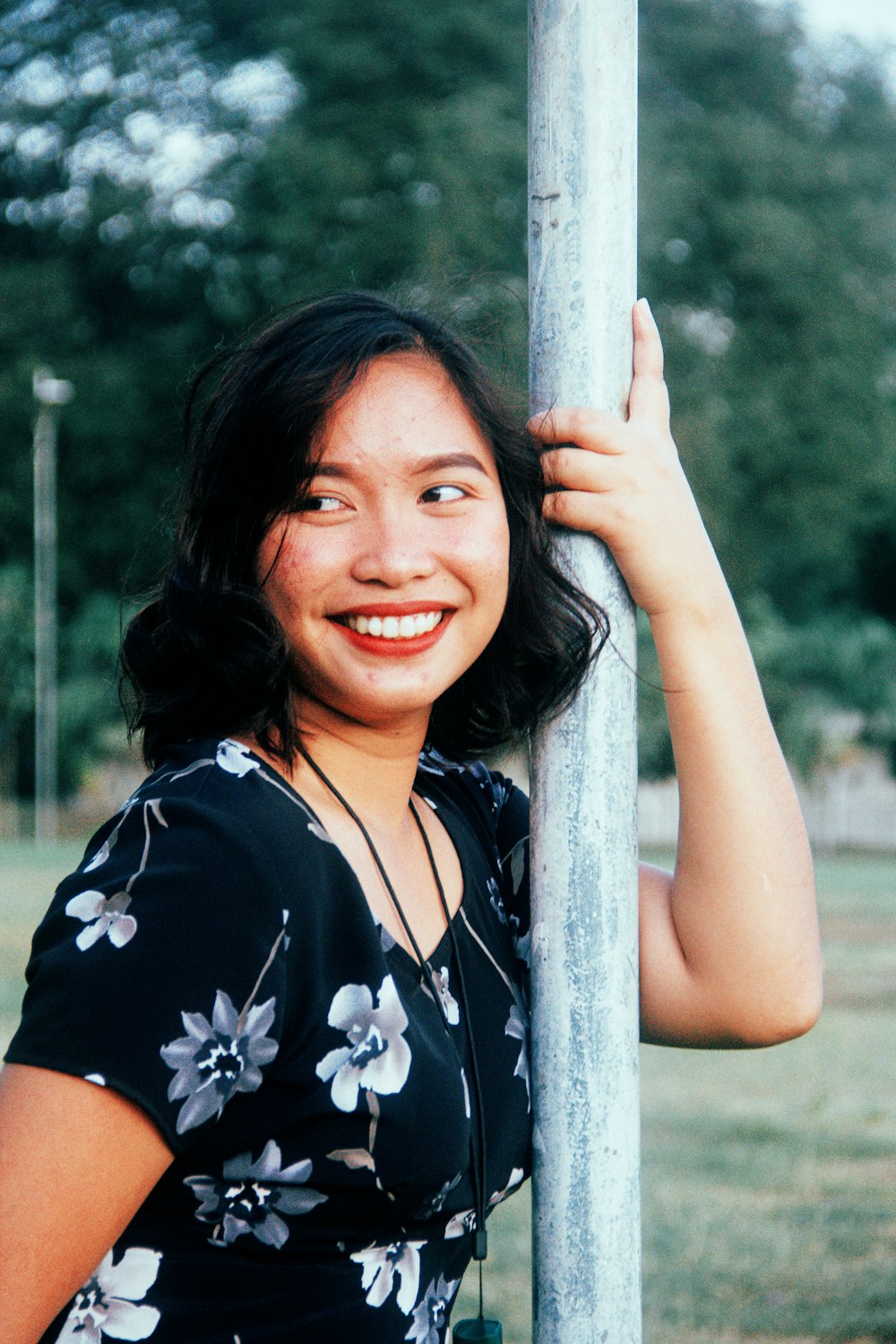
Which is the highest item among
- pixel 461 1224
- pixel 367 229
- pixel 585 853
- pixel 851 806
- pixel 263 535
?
pixel 367 229

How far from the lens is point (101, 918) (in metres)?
1.37

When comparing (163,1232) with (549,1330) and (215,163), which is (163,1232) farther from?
(215,163)

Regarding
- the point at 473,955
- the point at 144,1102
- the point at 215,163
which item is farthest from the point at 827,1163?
the point at 215,163

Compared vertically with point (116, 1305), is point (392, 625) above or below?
above

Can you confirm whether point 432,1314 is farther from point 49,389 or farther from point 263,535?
point 49,389

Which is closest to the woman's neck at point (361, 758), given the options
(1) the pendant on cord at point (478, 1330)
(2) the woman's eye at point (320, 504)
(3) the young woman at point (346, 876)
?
(3) the young woman at point (346, 876)

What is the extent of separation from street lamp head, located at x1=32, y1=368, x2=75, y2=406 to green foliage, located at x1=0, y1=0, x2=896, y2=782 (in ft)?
0.82

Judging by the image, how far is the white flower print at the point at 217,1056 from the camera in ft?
4.44

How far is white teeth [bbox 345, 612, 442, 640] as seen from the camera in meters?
1.67

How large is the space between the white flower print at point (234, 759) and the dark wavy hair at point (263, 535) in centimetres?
8

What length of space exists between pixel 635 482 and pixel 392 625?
0.97 ft

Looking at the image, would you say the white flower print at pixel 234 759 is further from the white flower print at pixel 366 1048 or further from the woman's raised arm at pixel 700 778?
the woman's raised arm at pixel 700 778

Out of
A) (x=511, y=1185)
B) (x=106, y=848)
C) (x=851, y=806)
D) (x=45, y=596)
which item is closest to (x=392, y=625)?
(x=106, y=848)

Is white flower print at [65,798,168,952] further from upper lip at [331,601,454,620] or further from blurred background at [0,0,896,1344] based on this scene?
blurred background at [0,0,896,1344]
